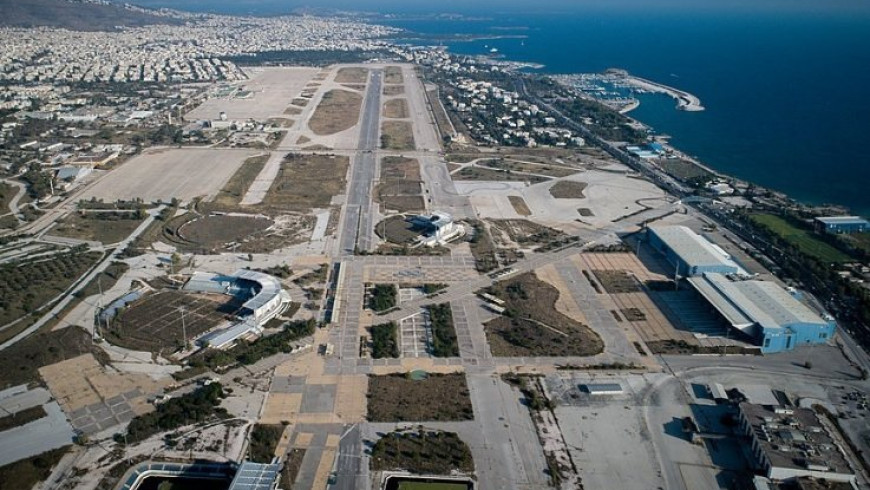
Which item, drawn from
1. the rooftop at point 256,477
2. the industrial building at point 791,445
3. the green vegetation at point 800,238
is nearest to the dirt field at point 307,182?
the rooftop at point 256,477

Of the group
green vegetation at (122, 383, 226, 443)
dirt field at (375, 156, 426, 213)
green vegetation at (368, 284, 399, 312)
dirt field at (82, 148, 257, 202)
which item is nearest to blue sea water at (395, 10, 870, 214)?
dirt field at (375, 156, 426, 213)

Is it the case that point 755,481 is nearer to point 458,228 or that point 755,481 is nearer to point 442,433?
point 442,433

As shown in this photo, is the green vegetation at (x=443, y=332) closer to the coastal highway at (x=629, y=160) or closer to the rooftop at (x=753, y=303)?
the rooftop at (x=753, y=303)

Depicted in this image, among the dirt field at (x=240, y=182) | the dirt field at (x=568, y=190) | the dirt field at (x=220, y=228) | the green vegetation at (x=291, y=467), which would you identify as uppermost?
the dirt field at (x=568, y=190)

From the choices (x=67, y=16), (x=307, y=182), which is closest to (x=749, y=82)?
(x=307, y=182)

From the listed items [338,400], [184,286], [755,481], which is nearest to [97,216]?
[184,286]

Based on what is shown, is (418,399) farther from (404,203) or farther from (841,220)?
(841,220)

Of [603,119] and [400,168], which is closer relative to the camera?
[400,168]
